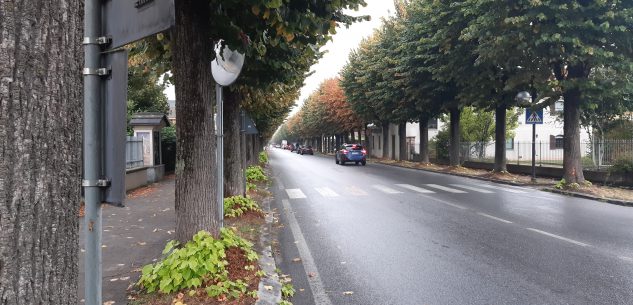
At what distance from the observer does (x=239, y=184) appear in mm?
10625

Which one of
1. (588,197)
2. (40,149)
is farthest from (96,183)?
(588,197)

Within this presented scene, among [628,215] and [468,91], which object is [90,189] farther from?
[468,91]

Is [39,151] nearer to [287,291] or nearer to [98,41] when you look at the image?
[98,41]

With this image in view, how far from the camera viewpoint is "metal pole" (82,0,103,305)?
7.03ft

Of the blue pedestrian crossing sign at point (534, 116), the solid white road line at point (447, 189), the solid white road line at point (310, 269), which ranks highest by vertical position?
the blue pedestrian crossing sign at point (534, 116)

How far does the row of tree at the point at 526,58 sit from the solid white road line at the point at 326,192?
758 centimetres

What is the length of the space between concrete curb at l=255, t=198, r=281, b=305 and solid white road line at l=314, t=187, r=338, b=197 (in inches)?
267

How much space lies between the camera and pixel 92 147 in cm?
A: 216

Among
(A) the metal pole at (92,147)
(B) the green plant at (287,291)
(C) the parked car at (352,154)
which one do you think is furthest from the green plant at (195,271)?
(C) the parked car at (352,154)

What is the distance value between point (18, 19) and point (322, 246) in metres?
6.55

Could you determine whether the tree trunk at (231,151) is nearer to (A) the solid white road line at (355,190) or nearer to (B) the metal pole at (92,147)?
(A) the solid white road line at (355,190)

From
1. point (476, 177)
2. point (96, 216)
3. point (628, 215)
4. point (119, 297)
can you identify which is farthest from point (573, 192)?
point (96, 216)

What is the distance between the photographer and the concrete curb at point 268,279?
489 centimetres

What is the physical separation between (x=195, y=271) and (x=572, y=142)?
16.3 m
